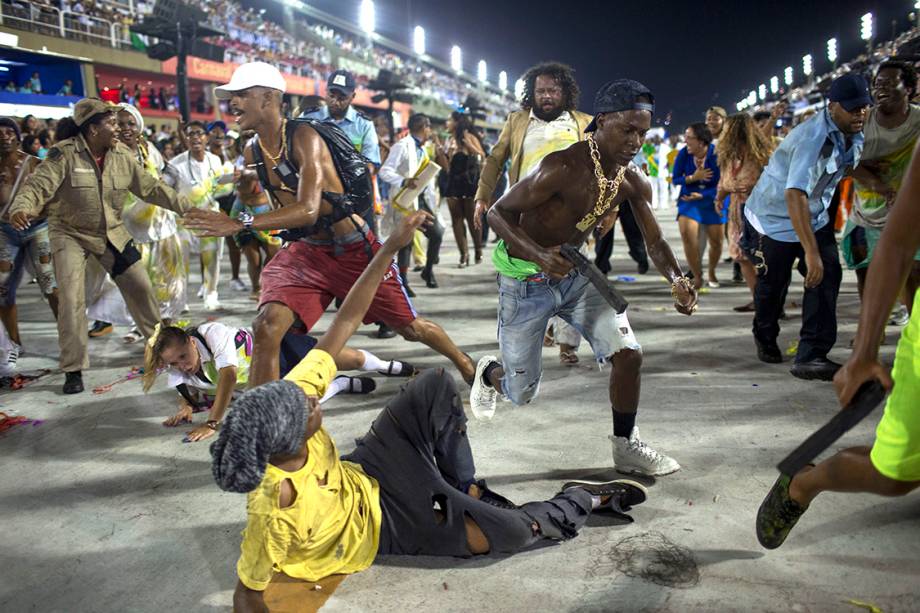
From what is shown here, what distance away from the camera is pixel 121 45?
2514 cm

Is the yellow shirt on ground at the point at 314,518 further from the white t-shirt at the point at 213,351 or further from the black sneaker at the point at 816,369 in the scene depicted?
the black sneaker at the point at 816,369

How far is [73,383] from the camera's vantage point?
5.11m

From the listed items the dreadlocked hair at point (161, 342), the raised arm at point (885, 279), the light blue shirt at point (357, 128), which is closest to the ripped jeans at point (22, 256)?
the dreadlocked hair at point (161, 342)

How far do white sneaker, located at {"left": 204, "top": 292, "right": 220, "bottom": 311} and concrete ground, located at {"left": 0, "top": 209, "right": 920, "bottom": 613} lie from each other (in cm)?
212

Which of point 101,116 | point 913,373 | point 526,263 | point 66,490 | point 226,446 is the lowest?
point 66,490

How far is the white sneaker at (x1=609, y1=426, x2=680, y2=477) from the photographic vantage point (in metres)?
3.27

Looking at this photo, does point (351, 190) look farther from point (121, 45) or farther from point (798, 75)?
point (798, 75)

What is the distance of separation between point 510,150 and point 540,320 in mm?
2594

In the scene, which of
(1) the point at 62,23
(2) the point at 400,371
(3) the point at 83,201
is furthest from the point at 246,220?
(1) the point at 62,23

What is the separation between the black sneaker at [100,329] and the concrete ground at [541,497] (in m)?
1.36

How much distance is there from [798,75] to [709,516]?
97.7 metres

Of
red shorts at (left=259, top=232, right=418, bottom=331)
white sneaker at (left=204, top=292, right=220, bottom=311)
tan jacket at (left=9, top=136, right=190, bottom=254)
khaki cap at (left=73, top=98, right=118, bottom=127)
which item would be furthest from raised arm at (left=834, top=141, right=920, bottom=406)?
white sneaker at (left=204, top=292, right=220, bottom=311)

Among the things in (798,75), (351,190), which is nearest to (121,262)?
(351,190)

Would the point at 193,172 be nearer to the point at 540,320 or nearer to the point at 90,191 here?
the point at 90,191
